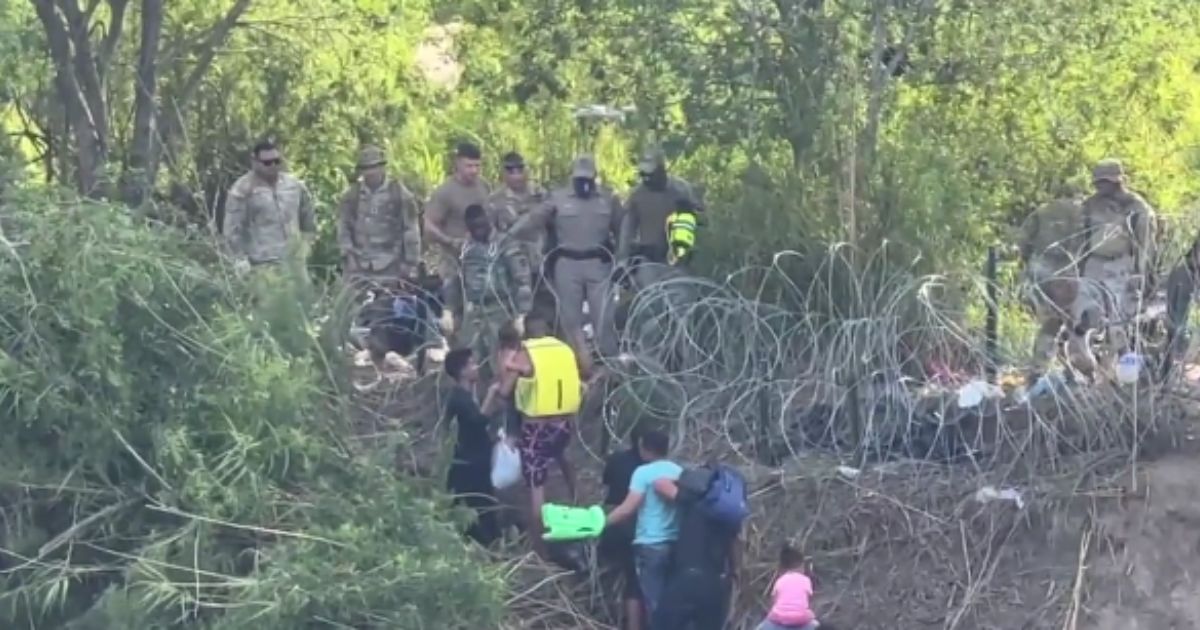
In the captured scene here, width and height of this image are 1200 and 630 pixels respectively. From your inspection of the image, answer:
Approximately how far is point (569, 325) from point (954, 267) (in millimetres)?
2577

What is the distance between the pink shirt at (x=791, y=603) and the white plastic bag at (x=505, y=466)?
85.1 inches

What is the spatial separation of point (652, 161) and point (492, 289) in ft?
4.72

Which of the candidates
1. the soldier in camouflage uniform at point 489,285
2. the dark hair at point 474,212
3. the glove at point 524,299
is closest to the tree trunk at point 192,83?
the dark hair at point 474,212

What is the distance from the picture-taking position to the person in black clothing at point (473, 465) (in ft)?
43.5

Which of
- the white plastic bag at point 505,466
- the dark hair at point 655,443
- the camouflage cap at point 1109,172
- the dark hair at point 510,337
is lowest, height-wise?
the white plastic bag at point 505,466

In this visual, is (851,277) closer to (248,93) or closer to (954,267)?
(954,267)

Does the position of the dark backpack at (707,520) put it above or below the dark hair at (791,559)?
above

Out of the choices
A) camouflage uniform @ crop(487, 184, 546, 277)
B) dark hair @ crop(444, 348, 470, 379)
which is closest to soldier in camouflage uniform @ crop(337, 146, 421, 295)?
camouflage uniform @ crop(487, 184, 546, 277)

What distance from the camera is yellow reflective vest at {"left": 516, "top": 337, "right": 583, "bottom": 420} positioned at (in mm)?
13305

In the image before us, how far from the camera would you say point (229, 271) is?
43.8 ft

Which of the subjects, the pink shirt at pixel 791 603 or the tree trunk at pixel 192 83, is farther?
the tree trunk at pixel 192 83

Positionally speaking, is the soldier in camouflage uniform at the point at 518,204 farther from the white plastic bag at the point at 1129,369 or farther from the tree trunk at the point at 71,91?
the white plastic bag at the point at 1129,369

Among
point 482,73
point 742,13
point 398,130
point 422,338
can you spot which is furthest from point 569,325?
point 398,130

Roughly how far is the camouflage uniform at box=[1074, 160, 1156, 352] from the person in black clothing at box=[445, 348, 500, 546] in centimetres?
354
